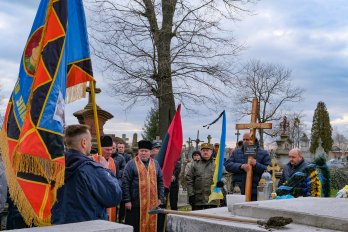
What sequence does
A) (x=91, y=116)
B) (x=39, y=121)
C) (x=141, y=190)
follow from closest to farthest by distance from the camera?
1. (x=39, y=121)
2. (x=141, y=190)
3. (x=91, y=116)

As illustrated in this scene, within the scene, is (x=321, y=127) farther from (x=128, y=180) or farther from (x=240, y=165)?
(x=128, y=180)

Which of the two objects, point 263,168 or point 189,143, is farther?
point 189,143

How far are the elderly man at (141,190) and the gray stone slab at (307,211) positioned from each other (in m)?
4.36

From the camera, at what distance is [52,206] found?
3.70 m

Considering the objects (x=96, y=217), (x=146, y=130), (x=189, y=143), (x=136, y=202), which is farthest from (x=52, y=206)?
(x=146, y=130)

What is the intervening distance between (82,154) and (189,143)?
19.8 meters

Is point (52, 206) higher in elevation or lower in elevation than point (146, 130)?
lower

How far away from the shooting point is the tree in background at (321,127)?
165 ft

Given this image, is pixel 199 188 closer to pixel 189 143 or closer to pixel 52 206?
pixel 52 206

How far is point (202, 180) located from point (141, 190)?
170 cm

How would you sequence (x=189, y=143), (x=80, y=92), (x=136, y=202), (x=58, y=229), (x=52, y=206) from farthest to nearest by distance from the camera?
(x=189, y=143) → (x=136, y=202) → (x=80, y=92) → (x=52, y=206) → (x=58, y=229)

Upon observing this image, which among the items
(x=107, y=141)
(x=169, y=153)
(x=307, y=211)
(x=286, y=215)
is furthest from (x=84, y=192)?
(x=169, y=153)

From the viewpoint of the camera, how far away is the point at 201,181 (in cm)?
870

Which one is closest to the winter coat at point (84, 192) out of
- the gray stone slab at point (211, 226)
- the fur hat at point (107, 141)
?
the gray stone slab at point (211, 226)
